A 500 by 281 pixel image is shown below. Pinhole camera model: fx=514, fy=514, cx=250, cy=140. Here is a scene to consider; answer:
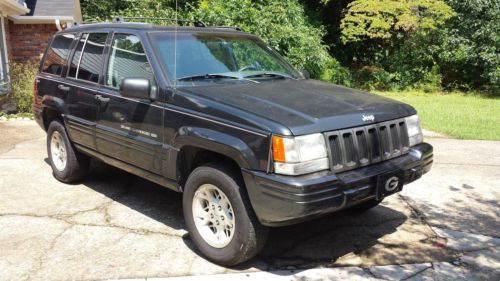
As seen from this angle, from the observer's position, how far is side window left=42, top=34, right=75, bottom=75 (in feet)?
19.8

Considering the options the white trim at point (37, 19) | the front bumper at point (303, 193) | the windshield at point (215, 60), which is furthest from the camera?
the white trim at point (37, 19)

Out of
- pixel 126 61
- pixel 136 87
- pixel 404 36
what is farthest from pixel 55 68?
pixel 404 36

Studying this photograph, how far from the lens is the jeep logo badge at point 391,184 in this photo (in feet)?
13.3

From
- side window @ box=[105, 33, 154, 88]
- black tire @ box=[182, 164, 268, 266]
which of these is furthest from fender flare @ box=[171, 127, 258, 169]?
side window @ box=[105, 33, 154, 88]

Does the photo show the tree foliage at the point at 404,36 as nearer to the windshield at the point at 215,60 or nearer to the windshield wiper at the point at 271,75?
the windshield at the point at 215,60

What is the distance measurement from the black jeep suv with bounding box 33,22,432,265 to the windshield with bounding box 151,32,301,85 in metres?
0.01

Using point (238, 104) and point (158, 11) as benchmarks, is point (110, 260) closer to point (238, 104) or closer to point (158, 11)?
point (238, 104)

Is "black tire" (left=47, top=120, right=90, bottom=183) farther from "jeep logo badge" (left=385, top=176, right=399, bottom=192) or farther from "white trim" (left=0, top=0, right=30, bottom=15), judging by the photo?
"white trim" (left=0, top=0, right=30, bottom=15)

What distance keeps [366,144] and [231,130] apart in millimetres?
1073

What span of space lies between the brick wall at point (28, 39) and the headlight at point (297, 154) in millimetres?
13200

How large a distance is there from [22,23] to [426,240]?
1392 centimetres

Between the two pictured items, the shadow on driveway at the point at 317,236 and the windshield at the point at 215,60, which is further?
the windshield at the point at 215,60

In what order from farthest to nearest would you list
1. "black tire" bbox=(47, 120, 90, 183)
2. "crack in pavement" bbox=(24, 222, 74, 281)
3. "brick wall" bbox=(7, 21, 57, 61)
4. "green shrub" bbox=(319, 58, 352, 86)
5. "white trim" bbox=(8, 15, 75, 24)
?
"green shrub" bbox=(319, 58, 352, 86) < "brick wall" bbox=(7, 21, 57, 61) < "white trim" bbox=(8, 15, 75, 24) < "black tire" bbox=(47, 120, 90, 183) < "crack in pavement" bbox=(24, 222, 74, 281)

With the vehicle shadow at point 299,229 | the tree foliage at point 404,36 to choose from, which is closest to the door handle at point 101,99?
the vehicle shadow at point 299,229
